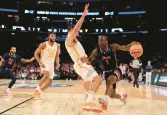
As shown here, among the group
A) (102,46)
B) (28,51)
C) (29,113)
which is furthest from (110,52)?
(28,51)

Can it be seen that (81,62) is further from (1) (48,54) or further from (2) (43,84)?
(2) (43,84)

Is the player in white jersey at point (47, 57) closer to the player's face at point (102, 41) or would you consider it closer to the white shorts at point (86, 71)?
the white shorts at point (86, 71)

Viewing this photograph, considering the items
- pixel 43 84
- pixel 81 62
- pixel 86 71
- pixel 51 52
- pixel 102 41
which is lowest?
pixel 43 84

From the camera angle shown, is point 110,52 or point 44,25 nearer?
point 110,52

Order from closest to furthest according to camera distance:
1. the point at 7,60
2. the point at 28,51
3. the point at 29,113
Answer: the point at 29,113, the point at 7,60, the point at 28,51

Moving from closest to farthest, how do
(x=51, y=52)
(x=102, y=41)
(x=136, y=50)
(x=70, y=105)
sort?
1. (x=136, y=50)
2. (x=102, y=41)
3. (x=70, y=105)
4. (x=51, y=52)

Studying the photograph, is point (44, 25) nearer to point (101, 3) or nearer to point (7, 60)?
point (101, 3)

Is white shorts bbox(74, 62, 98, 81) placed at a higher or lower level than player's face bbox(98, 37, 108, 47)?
lower

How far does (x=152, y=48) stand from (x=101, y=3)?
1015 cm

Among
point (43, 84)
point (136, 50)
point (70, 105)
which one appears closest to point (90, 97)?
point (136, 50)

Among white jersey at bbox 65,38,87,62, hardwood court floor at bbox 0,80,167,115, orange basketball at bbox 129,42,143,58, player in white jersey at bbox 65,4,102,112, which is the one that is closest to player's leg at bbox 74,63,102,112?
player in white jersey at bbox 65,4,102,112

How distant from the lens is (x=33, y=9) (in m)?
41.9

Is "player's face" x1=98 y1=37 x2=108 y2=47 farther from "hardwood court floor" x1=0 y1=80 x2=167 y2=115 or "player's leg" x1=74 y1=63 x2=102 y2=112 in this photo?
"hardwood court floor" x1=0 y1=80 x2=167 y2=115

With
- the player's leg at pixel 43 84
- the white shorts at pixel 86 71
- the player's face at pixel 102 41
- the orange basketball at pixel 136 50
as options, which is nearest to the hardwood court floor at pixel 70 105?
the player's leg at pixel 43 84
